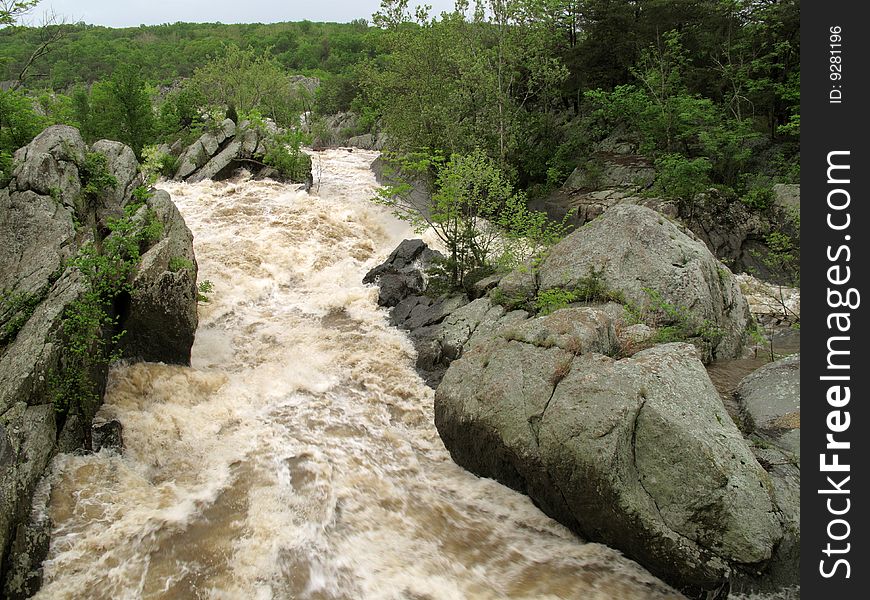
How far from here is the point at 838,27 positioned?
5465 millimetres

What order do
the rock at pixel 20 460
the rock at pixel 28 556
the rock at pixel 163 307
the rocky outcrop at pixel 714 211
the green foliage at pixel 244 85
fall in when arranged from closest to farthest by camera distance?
the rock at pixel 28 556
the rock at pixel 20 460
the rock at pixel 163 307
the rocky outcrop at pixel 714 211
the green foliage at pixel 244 85

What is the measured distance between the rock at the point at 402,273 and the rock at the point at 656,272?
4.81 metres

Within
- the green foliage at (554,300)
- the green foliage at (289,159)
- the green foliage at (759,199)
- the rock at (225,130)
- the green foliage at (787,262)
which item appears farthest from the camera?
the rock at (225,130)

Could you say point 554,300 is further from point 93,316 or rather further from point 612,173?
point 612,173

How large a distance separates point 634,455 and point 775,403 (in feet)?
9.68

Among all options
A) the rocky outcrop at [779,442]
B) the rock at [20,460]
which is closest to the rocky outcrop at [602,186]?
the rocky outcrop at [779,442]

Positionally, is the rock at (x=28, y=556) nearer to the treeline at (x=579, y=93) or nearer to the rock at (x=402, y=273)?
the rock at (x=402, y=273)

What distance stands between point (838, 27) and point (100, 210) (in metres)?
13.9

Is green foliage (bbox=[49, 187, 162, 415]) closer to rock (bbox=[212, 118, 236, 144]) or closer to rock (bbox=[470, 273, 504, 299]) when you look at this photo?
rock (bbox=[470, 273, 504, 299])

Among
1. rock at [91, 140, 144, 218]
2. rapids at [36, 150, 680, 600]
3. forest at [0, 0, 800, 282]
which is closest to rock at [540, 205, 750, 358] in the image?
rapids at [36, 150, 680, 600]

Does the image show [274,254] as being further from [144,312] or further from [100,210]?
[144,312]

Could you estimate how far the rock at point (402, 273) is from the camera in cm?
1573

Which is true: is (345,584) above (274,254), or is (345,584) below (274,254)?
below

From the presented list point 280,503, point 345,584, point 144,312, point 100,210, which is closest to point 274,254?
point 100,210
